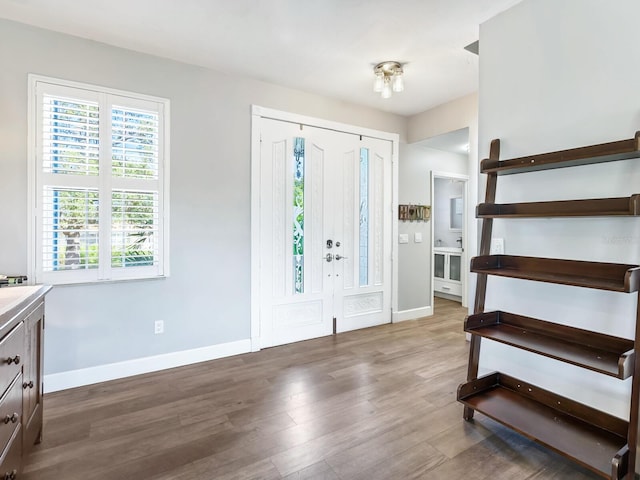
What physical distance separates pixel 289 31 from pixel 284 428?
9.19 ft

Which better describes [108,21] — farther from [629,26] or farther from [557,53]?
[629,26]

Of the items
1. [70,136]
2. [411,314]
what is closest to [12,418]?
[70,136]

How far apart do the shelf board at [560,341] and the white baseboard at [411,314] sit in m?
2.29

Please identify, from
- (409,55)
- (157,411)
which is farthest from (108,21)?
(157,411)

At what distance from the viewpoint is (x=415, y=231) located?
15.2ft

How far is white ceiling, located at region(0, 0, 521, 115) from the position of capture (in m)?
2.21

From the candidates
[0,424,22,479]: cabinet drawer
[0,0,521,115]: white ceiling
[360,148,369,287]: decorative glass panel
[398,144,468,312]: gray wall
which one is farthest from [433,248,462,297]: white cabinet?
[0,424,22,479]: cabinet drawer

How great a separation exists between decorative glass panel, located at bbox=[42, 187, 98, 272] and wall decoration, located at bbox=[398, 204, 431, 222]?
3.44 metres

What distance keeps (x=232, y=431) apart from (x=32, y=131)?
2.57m

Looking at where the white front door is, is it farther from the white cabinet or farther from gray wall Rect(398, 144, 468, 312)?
the white cabinet

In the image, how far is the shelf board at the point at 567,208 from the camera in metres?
1.52

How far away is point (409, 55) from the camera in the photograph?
9.35 feet

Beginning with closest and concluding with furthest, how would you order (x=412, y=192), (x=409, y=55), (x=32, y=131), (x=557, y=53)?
(x=557, y=53) < (x=32, y=131) < (x=409, y=55) < (x=412, y=192)

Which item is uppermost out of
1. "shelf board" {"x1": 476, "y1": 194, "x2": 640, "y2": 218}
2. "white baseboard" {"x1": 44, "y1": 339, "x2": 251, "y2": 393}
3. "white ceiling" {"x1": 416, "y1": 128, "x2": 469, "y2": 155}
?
"white ceiling" {"x1": 416, "y1": 128, "x2": 469, "y2": 155}
